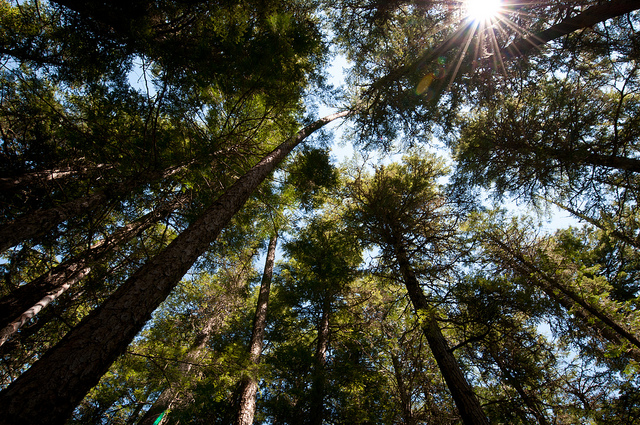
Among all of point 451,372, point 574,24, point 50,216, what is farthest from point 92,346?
point 574,24

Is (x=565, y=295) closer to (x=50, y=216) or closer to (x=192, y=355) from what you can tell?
(x=192, y=355)

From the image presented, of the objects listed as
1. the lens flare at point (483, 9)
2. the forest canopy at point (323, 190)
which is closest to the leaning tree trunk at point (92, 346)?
the forest canopy at point (323, 190)

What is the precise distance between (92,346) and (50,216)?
13.7ft

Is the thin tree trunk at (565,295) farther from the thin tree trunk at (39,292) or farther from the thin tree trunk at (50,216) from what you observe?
the thin tree trunk at (50,216)

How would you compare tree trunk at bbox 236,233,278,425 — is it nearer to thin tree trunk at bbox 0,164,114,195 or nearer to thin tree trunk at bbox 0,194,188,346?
thin tree trunk at bbox 0,194,188,346

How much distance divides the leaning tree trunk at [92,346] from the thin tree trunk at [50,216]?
112 inches

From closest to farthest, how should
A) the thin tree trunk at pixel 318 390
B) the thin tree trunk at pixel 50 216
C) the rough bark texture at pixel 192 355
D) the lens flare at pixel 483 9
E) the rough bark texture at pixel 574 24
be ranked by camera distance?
the thin tree trunk at pixel 50 216, the rough bark texture at pixel 574 24, the thin tree trunk at pixel 318 390, the lens flare at pixel 483 9, the rough bark texture at pixel 192 355

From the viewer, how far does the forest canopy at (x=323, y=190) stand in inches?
187

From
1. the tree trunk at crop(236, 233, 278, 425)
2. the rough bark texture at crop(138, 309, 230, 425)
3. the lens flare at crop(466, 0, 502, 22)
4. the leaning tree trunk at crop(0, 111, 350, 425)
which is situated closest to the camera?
the leaning tree trunk at crop(0, 111, 350, 425)

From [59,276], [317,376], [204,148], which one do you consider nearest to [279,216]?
[204,148]

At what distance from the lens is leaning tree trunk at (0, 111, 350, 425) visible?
1.40 m

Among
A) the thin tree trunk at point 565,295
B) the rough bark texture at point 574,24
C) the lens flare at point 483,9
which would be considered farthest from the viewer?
the lens flare at point 483,9

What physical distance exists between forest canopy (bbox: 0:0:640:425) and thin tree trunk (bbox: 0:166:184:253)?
4cm

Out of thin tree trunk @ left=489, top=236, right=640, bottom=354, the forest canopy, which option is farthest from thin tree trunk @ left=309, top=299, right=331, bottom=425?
thin tree trunk @ left=489, top=236, right=640, bottom=354
